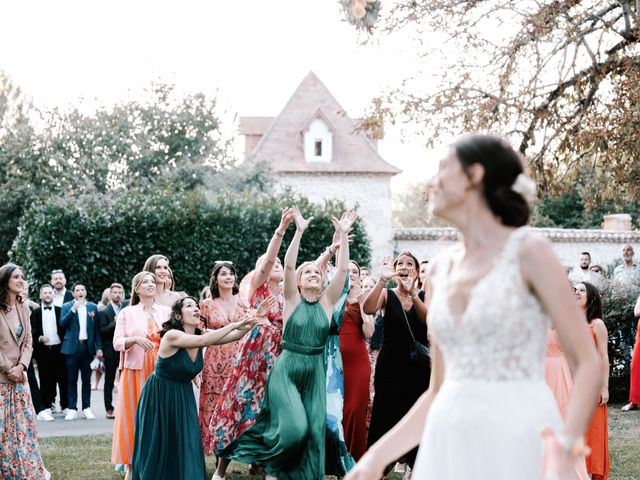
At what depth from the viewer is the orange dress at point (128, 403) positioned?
9891 mm

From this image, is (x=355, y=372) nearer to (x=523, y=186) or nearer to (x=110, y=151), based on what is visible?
(x=523, y=186)

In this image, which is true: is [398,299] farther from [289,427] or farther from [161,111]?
[161,111]

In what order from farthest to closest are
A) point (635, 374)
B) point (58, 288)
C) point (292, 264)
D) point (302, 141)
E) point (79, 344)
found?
point (302, 141) < point (58, 288) < point (79, 344) < point (635, 374) < point (292, 264)

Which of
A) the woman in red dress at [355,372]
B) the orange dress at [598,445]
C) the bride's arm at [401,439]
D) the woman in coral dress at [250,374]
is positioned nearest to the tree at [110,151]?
the woman in red dress at [355,372]

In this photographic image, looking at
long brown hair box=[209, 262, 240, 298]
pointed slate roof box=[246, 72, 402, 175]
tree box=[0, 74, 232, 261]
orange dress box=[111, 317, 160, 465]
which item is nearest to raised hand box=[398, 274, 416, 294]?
long brown hair box=[209, 262, 240, 298]

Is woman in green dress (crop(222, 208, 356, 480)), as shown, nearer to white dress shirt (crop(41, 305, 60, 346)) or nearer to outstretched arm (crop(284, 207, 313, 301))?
outstretched arm (crop(284, 207, 313, 301))

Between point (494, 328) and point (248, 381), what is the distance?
690 centimetres

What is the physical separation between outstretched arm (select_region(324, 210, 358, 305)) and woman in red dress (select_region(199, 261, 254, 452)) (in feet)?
4.37

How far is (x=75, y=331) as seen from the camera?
15.9m

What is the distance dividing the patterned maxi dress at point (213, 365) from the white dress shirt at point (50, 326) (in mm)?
6155

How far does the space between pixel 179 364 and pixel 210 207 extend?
18.0m

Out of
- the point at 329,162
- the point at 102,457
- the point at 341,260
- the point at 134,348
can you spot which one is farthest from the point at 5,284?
the point at 329,162

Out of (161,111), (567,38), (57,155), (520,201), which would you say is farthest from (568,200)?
(520,201)

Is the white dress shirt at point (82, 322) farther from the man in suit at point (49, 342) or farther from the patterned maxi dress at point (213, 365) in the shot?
the patterned maxi dress at point (213, 365)
